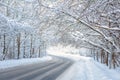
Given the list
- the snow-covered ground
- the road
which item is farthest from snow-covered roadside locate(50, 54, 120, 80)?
the road

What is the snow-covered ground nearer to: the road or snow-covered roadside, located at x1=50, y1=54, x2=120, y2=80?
snow-covered roadside, located at x1=50, y1=54, x2=120, y2=80

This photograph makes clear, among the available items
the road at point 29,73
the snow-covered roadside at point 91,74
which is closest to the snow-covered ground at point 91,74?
the snow-covered roadside at point 91,74

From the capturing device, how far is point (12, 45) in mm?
55844

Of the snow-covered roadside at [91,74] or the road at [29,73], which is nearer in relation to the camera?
the snow-covered roadside at [91,74]

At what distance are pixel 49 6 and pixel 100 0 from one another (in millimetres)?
2150

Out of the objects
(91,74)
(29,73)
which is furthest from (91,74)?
(29,73)

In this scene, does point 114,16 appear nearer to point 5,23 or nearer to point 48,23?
point 48,23

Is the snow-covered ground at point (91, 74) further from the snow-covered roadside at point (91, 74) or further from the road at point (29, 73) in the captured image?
the road at point (29, 73)

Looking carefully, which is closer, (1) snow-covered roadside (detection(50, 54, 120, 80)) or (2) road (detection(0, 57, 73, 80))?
(1) snow-covered roadside (detection(50, 54, 120, 80))

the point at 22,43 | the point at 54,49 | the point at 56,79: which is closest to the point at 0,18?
the point at 56,79

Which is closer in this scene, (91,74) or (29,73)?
(91,74)

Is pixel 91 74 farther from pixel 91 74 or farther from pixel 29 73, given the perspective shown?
pixel 29 73

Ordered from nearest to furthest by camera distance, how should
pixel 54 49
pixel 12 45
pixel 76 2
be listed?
pixel 76 2
pixel 12 45
pixel 54 49

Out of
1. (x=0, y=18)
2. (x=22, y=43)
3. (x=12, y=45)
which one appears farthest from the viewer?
(x=22, y=43)
